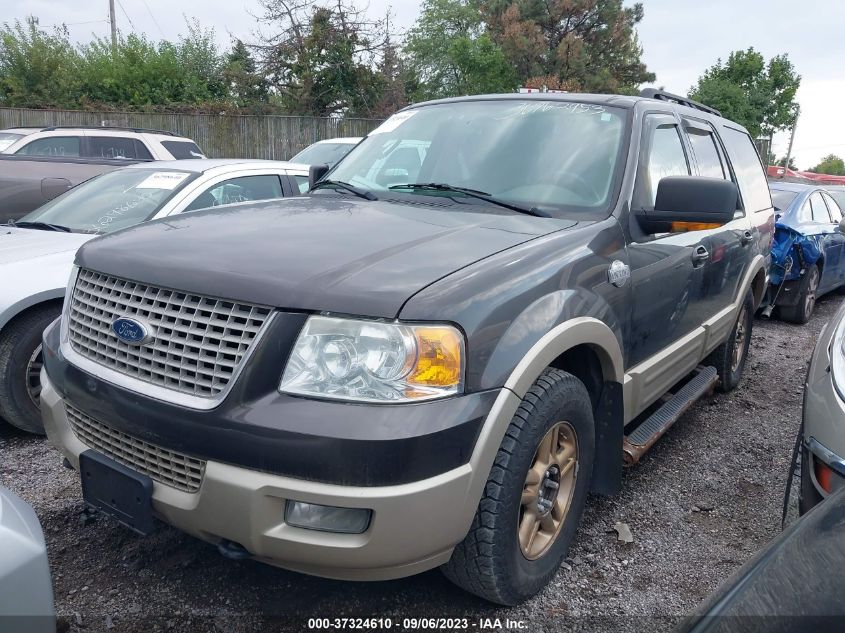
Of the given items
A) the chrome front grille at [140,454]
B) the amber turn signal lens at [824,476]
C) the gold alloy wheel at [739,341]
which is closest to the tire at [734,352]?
the gold alloy wheel at [739,341]

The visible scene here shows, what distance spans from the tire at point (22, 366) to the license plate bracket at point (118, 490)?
1693 mm

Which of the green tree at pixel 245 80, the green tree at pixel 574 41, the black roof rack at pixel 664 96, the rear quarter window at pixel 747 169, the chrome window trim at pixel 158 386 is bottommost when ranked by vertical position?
the chrome window trim at pixel 158 386

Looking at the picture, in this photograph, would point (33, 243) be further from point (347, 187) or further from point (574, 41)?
point (574, 41)

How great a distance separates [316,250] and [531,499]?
1.14m

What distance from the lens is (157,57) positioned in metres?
24.6

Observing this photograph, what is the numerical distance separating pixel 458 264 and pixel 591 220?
2.97 ft

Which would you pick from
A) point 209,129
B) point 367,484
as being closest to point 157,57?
point 209,129

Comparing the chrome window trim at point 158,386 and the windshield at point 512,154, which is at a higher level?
the windshield at point 512,154

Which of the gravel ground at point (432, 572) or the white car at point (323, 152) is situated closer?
the gravel ground at point (432, 572)

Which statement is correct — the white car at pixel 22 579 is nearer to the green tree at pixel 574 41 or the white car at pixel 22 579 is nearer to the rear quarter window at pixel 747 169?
the rear quarter window at pixel 747 169

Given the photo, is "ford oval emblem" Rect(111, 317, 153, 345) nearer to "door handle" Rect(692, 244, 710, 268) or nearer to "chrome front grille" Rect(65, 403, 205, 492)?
"chrome front grille" Rect(65, 403, 205, 492)

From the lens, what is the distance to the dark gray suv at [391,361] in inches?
75.7

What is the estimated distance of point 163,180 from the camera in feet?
15.7

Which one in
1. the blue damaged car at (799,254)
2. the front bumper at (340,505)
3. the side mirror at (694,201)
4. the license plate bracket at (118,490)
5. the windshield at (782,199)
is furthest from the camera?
the windshield at (782,199)
